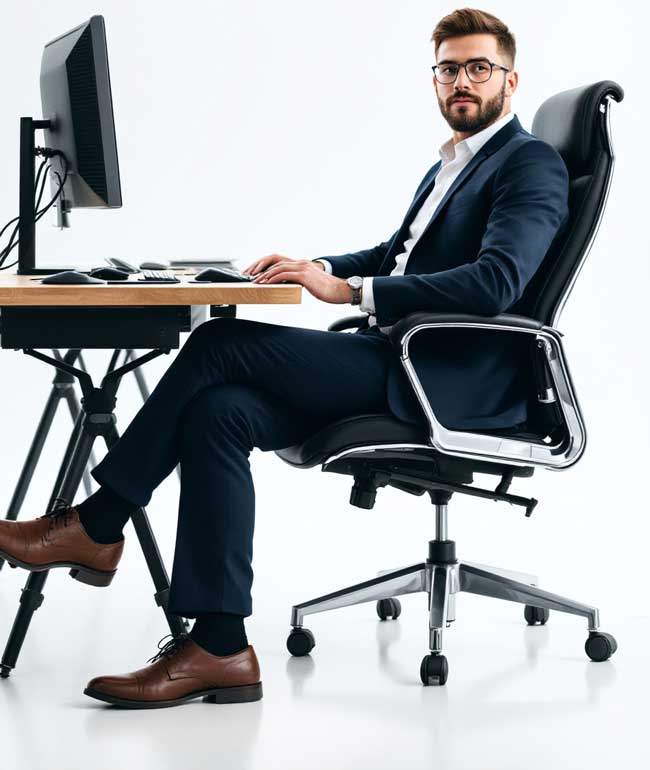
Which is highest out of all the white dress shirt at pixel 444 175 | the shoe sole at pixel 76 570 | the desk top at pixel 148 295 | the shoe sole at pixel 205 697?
the white dress shirt at pixel 444 175

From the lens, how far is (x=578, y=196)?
2.62m

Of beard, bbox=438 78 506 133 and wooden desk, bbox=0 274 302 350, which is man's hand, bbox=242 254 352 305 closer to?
wooden desk, bbox=0 274 302 350

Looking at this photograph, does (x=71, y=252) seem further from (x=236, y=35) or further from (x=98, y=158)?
(x=98, y=158)

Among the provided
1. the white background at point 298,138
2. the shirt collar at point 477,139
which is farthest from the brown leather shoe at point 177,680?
the white background at point 298,138

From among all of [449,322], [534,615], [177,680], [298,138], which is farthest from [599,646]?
[298,138]

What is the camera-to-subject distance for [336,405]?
2529 millimetres

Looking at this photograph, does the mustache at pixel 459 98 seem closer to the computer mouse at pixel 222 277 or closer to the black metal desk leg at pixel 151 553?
the computer mouse at pixel 222 277

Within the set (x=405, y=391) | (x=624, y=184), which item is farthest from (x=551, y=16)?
(x=405, y=391)

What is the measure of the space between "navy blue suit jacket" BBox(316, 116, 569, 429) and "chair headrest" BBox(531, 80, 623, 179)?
0.07 meters

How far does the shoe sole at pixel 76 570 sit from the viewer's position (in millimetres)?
2496

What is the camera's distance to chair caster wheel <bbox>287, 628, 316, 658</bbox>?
279cm

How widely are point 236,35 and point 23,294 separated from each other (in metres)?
2.98

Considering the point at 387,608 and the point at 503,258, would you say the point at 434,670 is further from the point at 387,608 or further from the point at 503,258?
the point at 503,258

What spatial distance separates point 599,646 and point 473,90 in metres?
1.27
